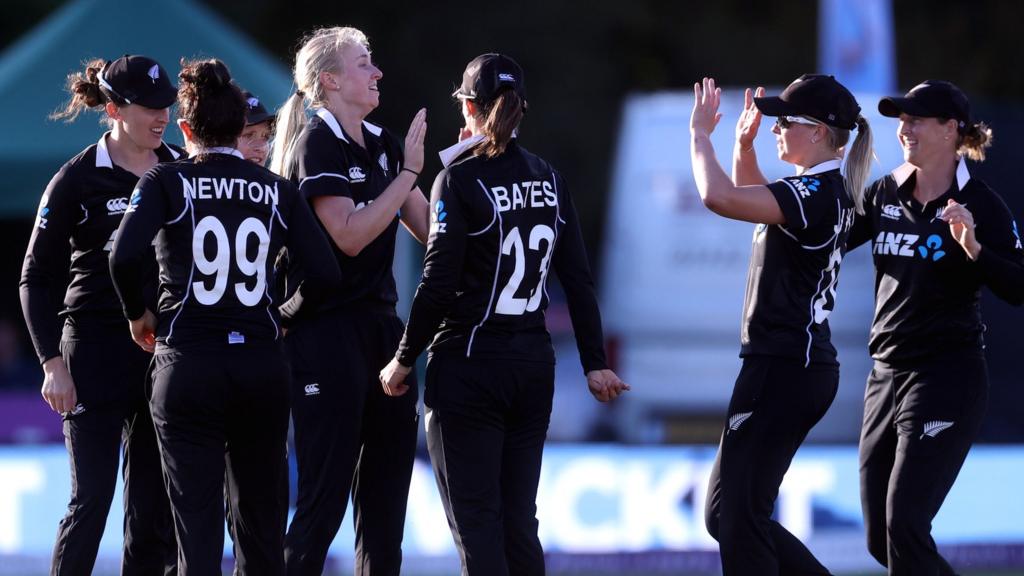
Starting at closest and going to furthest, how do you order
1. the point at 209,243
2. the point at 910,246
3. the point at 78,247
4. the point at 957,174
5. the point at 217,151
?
the point at 209,243, the point at 217,151, the point at 78,247, the point at 910,246, the point at 957,174

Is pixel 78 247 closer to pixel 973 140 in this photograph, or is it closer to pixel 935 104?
pixel 935 104

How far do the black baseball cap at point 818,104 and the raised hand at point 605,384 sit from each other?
104cm

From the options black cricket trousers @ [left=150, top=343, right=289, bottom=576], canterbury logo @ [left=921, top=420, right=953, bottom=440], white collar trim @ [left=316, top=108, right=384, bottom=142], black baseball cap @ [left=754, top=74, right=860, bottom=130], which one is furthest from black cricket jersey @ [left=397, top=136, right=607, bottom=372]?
canterbury logo @ [left=921, top=420, right=953, bottom=440]

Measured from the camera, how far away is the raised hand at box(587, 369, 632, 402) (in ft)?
16.6

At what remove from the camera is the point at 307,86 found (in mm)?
5184

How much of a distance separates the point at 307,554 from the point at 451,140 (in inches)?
514

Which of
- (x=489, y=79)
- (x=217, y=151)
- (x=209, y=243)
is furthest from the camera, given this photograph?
(x=489, y=79)

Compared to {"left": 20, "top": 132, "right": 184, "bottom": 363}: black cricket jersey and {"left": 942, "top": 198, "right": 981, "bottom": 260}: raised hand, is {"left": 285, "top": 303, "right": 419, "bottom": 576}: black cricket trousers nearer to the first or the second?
{"left": 20, "top": 132, "right": 184, "bottom": 363}: black cricket jersey

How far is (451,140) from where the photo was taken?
58.3ft

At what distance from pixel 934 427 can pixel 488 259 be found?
5.58 feet

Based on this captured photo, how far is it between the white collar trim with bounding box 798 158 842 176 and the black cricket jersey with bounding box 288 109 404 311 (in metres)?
1.44

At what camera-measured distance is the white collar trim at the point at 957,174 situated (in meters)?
5.41

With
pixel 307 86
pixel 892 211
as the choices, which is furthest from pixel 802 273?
pixel 307 86

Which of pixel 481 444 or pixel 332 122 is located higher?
pixel 332 122
